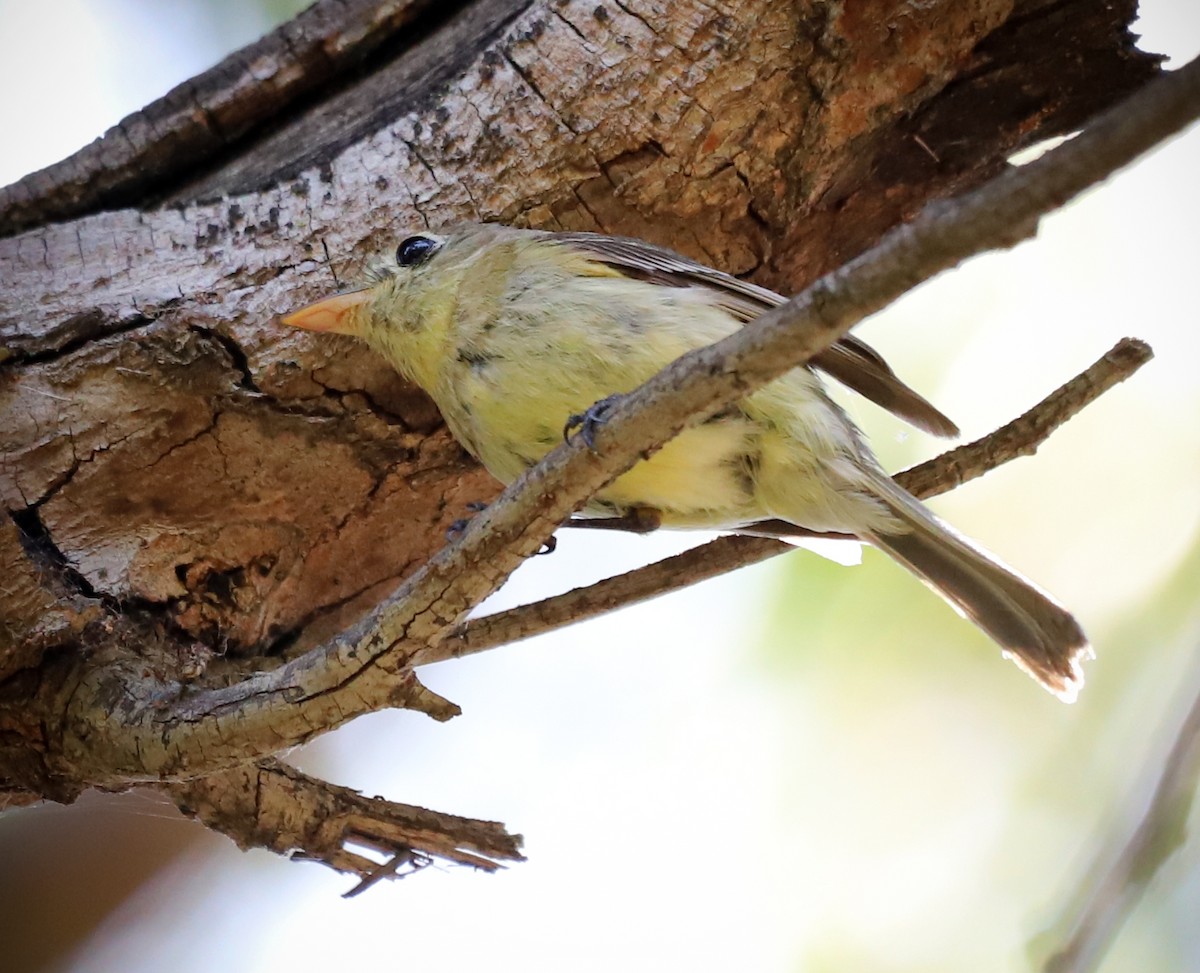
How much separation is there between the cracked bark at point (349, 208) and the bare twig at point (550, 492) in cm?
33

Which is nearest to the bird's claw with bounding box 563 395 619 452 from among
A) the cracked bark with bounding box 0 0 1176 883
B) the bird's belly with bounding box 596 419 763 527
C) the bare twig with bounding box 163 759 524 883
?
the bird's belly with bounding box 596 419 763 527

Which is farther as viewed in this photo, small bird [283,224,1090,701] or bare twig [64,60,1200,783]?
small bird [283,224,1090,701]

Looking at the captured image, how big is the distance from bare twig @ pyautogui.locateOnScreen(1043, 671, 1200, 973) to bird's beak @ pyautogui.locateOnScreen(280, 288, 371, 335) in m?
1.98

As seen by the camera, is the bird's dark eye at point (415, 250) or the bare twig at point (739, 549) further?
the bird's dark eye at point (415, 250)

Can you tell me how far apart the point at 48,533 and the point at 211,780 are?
0.65 meters

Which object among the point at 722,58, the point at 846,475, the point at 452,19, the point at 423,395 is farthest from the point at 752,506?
the point at 452,19

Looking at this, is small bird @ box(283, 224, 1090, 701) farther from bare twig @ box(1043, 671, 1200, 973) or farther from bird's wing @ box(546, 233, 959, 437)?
bare twig @ box(1043, 671, 1200, 973)

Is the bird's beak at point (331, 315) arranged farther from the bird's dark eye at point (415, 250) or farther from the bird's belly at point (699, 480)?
the bird's belly at point (699, 480)

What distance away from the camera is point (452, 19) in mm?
3197

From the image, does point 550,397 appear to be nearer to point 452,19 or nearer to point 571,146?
point 571,146

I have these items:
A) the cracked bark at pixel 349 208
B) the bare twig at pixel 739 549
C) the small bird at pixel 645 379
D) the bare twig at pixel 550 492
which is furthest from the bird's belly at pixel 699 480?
the bare twig at pixel 550 492

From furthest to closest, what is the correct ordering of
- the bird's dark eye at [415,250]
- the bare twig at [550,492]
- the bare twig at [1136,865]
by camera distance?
1. the bird's dark eye at [415,250]
2. the bare twig at [1136,865]
3. the bare twig at [550,492]

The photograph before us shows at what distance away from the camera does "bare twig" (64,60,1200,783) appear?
4.67 feet

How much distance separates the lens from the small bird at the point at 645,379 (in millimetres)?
2840
